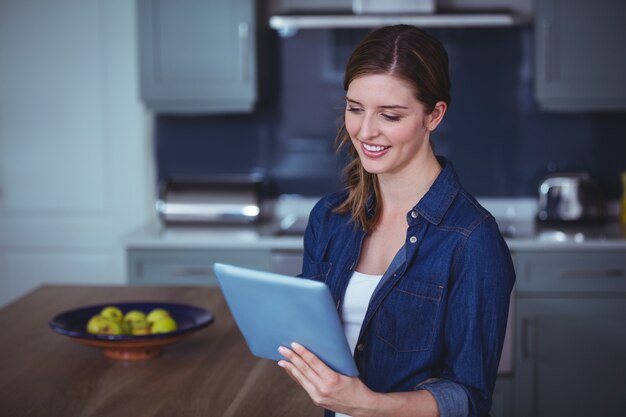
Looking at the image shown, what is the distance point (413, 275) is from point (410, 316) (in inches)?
3.0

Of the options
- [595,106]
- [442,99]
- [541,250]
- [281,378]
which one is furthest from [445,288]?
[595,106]

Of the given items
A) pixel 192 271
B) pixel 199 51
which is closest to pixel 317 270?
pixel 192 271

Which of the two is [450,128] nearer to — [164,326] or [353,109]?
[164,326]

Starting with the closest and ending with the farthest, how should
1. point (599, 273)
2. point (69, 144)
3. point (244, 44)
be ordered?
point (599, 273) < point (244, 44) < point (69, 144)

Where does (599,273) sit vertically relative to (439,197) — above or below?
below

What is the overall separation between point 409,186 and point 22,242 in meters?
2.91

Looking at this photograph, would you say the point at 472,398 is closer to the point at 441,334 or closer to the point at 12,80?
the point at 441,334

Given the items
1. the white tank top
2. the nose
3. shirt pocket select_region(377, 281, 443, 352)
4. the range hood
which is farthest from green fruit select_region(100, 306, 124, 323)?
the range hood

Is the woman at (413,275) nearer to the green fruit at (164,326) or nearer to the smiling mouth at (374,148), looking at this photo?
the smiling mouth at (374,148)

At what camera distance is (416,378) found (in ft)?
5.55

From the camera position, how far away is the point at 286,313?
1.50 metres

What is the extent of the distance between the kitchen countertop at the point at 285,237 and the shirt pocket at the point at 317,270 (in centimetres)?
154

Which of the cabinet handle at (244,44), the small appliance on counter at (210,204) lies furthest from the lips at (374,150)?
the small appliance on counter at (210,204)

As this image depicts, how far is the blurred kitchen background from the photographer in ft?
11.4
